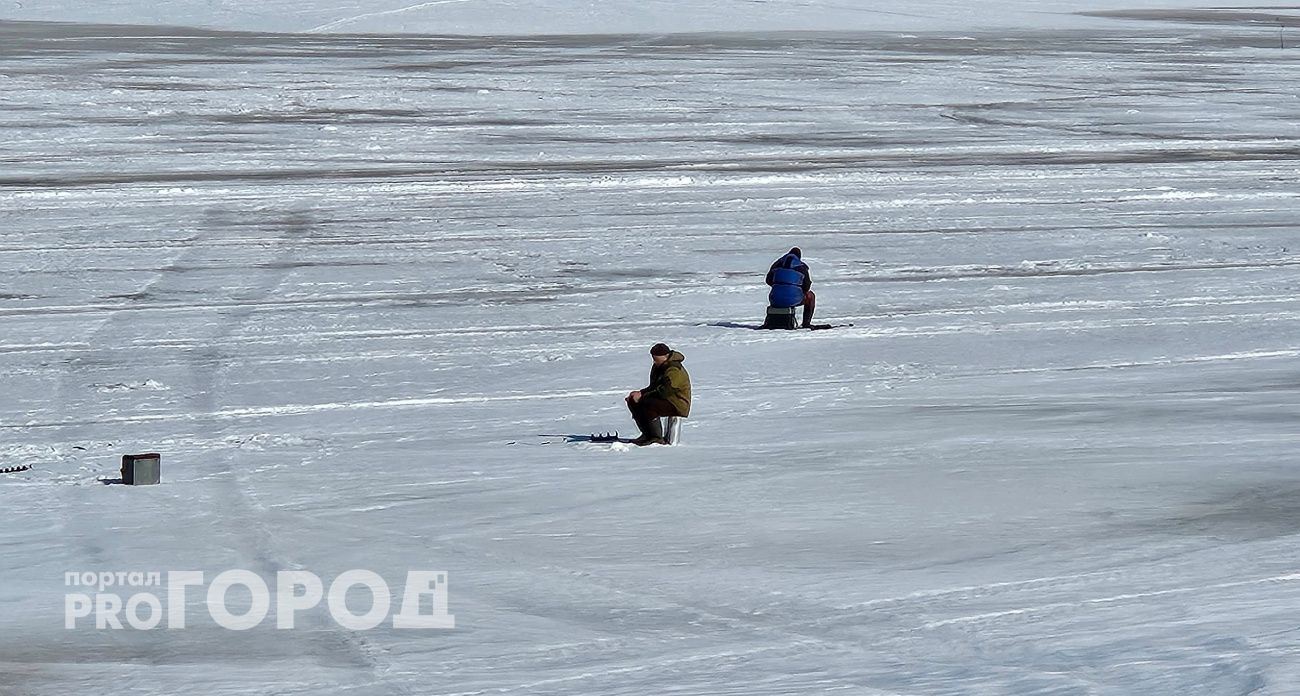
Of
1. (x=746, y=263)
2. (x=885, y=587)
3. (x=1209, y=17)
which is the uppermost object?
(x=1209, y=17)

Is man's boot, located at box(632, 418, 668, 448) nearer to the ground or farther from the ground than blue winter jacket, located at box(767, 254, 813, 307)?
nearer to the ground

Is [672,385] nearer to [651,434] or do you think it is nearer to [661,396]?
[661,396]

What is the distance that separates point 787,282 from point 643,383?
205 centimetres

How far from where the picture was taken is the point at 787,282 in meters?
15.0

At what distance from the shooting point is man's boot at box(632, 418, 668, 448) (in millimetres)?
11391

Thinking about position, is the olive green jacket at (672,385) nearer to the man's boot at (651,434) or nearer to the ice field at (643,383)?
the man's boot at (651,434)

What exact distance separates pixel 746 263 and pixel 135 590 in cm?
1114

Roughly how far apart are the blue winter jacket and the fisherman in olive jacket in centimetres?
376

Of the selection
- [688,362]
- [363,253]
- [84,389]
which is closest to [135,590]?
[84,389]

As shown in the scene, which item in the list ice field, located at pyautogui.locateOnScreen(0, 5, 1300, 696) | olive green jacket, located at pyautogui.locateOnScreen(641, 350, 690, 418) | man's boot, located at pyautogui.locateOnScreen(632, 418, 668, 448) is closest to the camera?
ice field, located at pyautogui.locateOnScreen(0, 5, 1300, 696)

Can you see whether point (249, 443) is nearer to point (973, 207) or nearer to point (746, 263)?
point (746, 263)

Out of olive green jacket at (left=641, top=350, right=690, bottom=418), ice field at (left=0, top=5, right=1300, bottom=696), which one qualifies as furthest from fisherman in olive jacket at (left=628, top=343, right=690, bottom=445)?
ice field at (left=0, top=5, right=1300, bottom=696)

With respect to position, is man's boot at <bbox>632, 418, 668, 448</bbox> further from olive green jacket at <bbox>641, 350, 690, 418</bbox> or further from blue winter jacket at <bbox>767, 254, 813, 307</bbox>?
blue winter jacket at <bbox>767, 254, 813, 307</bbox>

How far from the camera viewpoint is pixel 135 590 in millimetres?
7992
